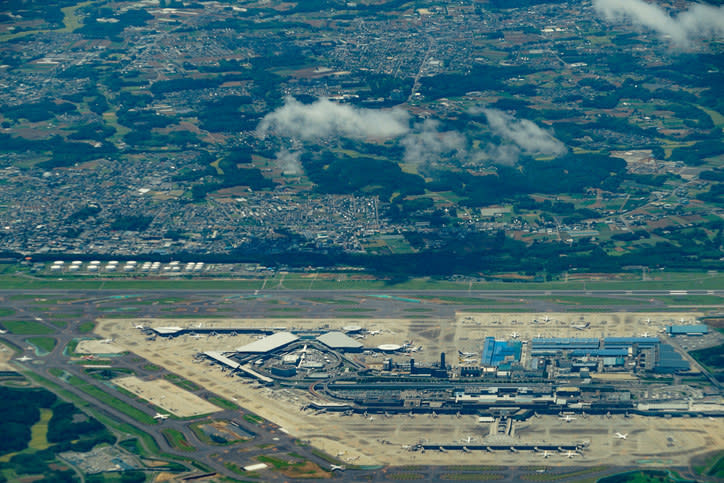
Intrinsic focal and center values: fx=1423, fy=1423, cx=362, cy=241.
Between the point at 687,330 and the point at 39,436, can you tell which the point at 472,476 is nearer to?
the point at 687,330

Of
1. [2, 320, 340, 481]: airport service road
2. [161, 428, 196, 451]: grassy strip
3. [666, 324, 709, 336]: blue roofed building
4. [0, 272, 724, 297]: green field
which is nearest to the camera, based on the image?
[2, 320, 340, 481]: airport service road

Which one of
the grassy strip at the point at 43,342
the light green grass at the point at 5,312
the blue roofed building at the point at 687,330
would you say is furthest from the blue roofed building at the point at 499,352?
the light green grass at the point at 5,312

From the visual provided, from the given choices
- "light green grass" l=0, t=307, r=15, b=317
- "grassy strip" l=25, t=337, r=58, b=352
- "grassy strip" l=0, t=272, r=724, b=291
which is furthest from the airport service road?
"grassy strip" l=0, t=272, r=724, b=291

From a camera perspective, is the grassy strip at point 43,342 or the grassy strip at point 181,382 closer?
the grassy strip at point 181,382

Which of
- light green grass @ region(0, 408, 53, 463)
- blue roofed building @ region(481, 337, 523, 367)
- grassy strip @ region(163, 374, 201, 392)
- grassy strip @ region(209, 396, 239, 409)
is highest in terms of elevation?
blue roofed building @ region(481, 337, 523, 367)

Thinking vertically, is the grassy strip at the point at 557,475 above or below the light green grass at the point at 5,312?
below

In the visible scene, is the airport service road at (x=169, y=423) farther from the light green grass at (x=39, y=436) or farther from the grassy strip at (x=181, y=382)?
the light green grass at (x=39, y=436)

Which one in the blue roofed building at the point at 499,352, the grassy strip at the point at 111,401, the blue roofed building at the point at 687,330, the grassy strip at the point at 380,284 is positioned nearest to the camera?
the grassy strip at the point at 111,401

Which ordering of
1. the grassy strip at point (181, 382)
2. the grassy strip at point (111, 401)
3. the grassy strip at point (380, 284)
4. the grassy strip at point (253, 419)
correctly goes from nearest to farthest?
the grassy strip at point (253, 419)
the grassy strip at point (111, 401)
the grassy strip at point (181, 382)
the grassy strip at point (380, 284)

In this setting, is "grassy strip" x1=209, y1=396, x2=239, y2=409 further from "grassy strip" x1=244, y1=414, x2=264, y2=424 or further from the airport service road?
"grassy strip" x1=244, y1=414, x2=264, y2=424
